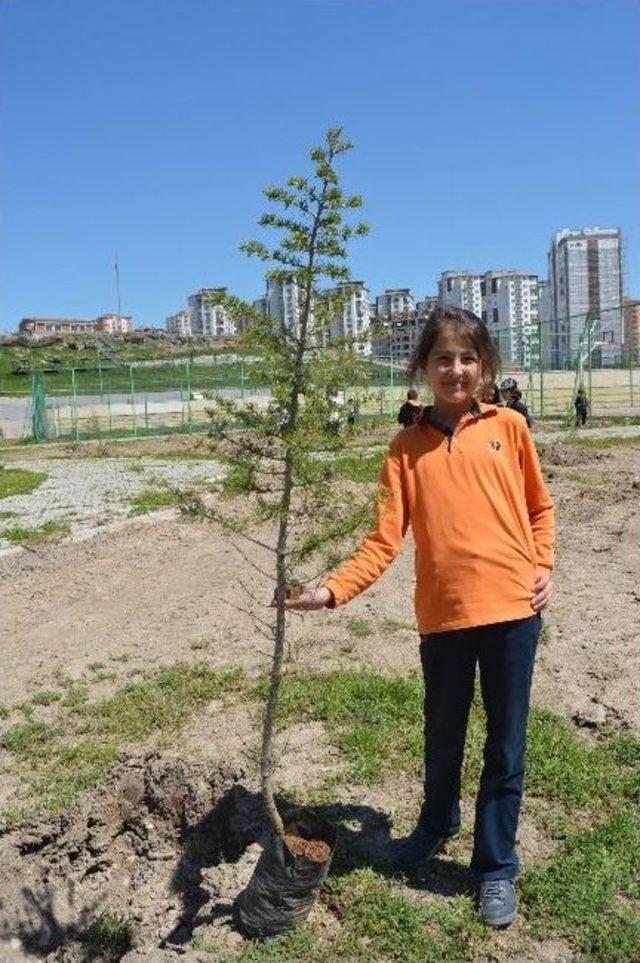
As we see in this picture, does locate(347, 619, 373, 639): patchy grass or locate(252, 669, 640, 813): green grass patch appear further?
locate(347, 619, 373, 639): patchy grass

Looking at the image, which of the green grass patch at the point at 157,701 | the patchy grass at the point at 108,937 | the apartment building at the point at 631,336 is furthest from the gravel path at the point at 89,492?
the apartment building at the point at 631,336

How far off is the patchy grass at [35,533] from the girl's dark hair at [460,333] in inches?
265

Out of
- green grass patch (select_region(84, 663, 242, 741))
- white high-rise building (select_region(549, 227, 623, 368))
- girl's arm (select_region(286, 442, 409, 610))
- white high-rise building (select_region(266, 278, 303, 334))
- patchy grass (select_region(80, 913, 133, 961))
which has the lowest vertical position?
patchy grass (select_region(80, 913, 133, 961))

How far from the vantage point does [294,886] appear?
2758 millimetres

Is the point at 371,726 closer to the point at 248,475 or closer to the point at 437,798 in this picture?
the point at 437,798

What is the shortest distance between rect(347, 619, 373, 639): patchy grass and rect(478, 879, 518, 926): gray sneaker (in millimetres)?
2788

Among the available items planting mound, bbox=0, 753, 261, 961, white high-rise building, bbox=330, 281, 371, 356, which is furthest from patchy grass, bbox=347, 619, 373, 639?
white high-rise building, bbox=330, 281, 371, 356

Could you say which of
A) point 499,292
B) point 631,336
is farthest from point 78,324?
point 631,336

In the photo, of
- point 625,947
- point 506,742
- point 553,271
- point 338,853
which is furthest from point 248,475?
point 553,271

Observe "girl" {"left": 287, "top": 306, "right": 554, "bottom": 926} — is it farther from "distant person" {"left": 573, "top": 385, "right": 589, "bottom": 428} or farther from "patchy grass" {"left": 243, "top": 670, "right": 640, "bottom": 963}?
"distant person" {"left": 573, "top": 385, "right": 589, "bottom": 428}

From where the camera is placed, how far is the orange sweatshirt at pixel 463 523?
2732 millimetres

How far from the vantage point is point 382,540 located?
9.41 ft

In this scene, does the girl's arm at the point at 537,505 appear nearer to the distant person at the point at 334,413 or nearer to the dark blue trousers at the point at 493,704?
the dark blue trousers at the point at 493,704

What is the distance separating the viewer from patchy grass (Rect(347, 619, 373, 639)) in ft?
18.4
